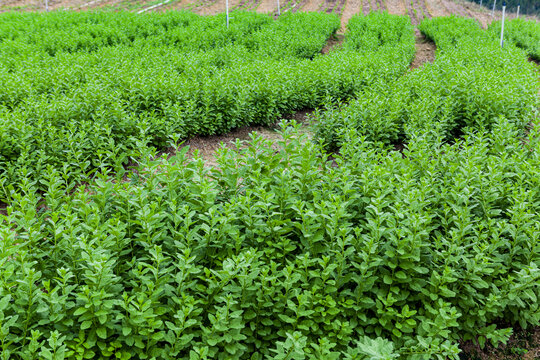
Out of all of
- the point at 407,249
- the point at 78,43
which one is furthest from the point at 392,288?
the point at 78,43

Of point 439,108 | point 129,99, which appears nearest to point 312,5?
point 439,108

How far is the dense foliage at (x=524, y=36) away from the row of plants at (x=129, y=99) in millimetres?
10133

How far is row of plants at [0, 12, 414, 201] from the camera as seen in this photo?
227 inches

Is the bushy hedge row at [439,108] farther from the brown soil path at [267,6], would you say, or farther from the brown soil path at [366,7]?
the brown soil path at [366,7]

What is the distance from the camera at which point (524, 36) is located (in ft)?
68.3

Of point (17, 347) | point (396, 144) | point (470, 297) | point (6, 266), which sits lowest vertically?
point (396, 144)

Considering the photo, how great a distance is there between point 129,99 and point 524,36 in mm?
20566

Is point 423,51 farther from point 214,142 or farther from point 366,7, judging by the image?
point 214,142

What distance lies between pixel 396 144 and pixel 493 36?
1454cm

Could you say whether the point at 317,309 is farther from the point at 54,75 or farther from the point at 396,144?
the point at 54,75

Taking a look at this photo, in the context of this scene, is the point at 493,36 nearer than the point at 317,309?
No

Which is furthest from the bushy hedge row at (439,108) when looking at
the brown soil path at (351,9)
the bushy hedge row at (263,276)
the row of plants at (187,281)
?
the brown soil path at (351,9)

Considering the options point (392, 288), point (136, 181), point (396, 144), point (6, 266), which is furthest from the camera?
point (396, 144)

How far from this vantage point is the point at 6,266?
2.98 meters
